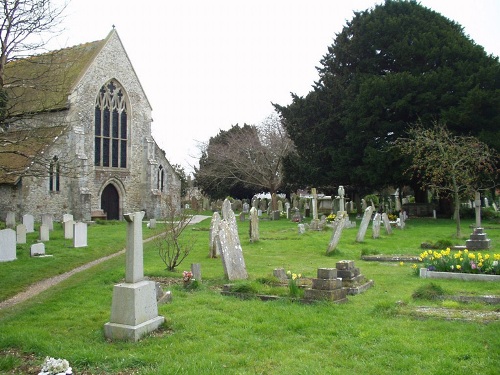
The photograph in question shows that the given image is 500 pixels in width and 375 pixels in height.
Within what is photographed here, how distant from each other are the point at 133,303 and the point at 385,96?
80.4 ft

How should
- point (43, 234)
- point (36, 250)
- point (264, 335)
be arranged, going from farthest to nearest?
1. point (43, 234)
2. point (36, 250)
3. point (264, 335)

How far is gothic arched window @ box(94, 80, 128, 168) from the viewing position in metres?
29.9

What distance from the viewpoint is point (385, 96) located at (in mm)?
27609

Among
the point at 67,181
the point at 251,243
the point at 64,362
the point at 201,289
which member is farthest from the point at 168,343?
the point at 67,181

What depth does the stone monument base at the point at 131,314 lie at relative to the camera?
5891 mm

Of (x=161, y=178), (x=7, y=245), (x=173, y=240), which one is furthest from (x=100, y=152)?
(x=173, y=240)

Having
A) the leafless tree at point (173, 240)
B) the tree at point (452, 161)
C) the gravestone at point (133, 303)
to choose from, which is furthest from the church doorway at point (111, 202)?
the gravestone at point (133, 303)

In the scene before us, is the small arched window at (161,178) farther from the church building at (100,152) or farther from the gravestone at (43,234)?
the gravestone at (43,234)

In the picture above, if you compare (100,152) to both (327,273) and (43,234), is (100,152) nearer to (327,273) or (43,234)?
(43,234)

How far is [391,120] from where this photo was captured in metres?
28.7

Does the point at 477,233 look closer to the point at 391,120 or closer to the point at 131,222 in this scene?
the point at 131,222

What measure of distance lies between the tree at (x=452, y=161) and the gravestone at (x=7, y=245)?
15.0m

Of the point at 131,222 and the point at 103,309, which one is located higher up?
the point at 131,222

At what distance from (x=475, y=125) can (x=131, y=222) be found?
24.5 metres
